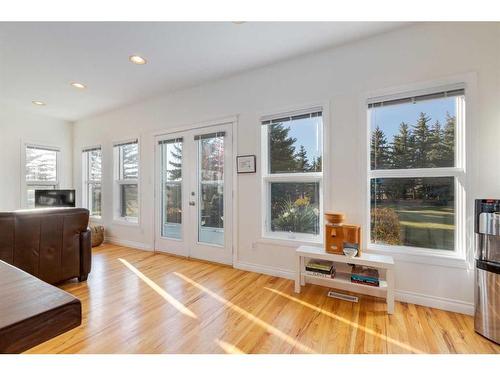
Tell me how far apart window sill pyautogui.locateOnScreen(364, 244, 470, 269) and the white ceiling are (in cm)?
216

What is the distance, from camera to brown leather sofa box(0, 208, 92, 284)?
222 cm

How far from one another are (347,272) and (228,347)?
148 cm

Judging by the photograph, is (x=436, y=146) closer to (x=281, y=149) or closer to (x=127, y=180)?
(x=281, y=149)

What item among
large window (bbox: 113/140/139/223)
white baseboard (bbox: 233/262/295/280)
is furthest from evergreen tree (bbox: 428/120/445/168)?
large window (bbox: 113/140/139/223)

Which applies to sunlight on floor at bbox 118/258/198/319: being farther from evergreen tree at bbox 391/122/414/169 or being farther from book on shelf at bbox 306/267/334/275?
evergreen tree at bbox 391/122/414/169

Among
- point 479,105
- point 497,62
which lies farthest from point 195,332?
point 497,62

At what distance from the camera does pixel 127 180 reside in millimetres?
4379

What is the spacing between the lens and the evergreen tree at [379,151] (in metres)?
2.39

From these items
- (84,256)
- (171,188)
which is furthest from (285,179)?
(84,256)

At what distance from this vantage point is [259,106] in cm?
297

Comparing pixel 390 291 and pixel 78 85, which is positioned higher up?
pixel 78 85

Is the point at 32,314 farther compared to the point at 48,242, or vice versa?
the point at 48,242
